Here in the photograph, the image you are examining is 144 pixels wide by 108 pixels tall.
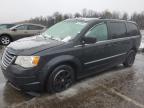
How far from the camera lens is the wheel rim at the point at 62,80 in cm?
417

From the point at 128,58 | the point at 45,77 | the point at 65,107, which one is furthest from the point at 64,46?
the point at 128,58

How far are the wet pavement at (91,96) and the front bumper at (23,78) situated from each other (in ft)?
0.94

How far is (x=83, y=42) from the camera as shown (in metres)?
4.54

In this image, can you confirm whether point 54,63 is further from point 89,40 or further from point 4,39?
point 4,39

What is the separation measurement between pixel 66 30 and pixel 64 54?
101 centimetres

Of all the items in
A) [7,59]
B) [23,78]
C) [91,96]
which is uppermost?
[7,59]

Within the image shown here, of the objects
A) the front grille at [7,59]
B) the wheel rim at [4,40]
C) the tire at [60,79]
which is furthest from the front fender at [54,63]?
the wheel rim at [4,40]

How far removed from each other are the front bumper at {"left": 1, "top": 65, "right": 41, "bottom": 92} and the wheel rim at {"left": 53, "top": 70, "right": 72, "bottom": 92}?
44 centimetres

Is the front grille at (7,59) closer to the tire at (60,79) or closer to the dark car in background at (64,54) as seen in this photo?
the dark car in background at (64,54)

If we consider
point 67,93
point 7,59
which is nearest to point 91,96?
point 67,93

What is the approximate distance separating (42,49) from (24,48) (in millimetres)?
393

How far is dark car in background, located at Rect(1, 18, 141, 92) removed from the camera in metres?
3.80

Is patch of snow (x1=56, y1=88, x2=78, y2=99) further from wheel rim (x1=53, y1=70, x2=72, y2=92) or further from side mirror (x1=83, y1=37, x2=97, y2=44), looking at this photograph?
side mirror (x1=83, y1=37, x2=97, y2=44)

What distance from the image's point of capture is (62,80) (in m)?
4.32
